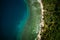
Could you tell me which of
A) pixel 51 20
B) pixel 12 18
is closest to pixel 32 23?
pixel 51 20

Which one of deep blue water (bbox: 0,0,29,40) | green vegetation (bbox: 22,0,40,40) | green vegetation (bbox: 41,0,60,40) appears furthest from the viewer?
deep blue water (bbox: 0,0,29,40)

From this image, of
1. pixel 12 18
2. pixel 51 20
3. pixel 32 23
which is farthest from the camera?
pixel 12 18

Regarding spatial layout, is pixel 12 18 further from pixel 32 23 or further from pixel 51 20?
pixel 51 20

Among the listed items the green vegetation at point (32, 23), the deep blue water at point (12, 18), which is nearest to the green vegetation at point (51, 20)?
the green vegetation at point (32, 23)

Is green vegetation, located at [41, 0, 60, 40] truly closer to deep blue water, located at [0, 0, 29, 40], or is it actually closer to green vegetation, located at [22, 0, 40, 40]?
green vegetation, located at [22, 0, 40, 40]

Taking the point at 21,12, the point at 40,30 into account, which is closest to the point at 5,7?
the point at 21,12

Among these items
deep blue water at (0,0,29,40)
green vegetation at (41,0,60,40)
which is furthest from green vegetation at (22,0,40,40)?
green vegetation at (41,0,60,40)
